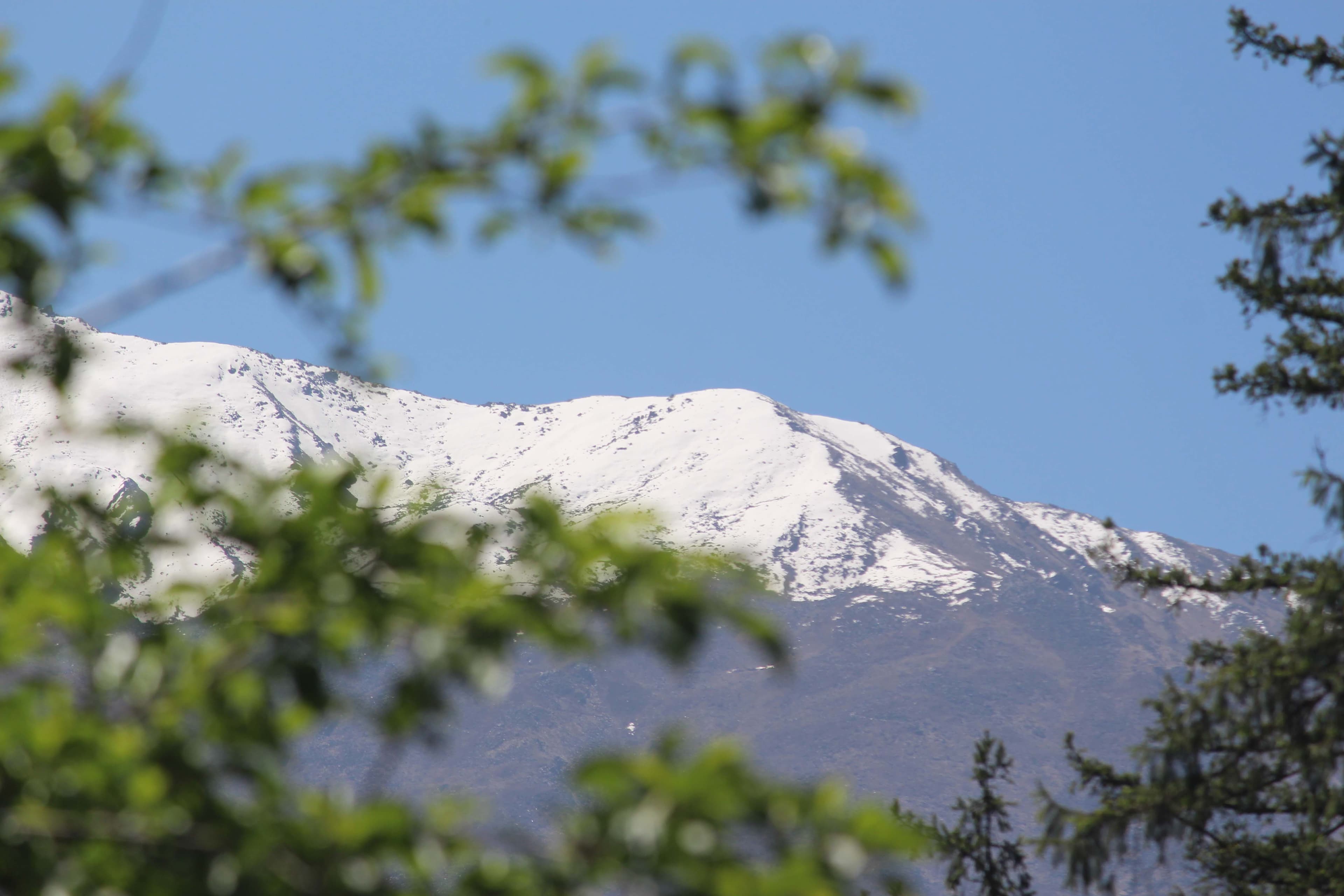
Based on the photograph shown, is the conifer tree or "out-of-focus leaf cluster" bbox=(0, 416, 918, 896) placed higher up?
the conifer tree

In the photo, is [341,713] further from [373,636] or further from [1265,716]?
[1265,716]

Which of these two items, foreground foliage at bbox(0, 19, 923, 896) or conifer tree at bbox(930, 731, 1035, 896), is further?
conifer tree at bbox(930, 731, 1035, 896)

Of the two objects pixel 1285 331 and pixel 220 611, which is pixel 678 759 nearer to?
pixel 220 611

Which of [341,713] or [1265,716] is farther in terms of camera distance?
[1265,716]

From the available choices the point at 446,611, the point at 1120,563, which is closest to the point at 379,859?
the point at 446,611

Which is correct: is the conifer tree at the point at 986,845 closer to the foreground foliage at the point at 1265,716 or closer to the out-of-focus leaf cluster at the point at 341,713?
the foreground foliage at the point at 1265,716

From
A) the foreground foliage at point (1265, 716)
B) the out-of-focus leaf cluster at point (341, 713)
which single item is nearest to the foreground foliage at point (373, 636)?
the out-of-focus leaf cluster at point (341, 713)

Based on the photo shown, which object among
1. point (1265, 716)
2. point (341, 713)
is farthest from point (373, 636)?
point (1265, 716)

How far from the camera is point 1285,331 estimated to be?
15844 mm

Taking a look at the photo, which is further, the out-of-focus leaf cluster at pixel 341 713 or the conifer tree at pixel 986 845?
the conifer tree at pixel 986 845

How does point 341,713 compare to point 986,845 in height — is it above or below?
below

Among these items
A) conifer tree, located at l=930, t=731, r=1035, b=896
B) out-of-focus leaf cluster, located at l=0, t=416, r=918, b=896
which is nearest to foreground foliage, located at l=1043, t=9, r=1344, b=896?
conifer tree, located at l=930, t=731, r=1035, b=896

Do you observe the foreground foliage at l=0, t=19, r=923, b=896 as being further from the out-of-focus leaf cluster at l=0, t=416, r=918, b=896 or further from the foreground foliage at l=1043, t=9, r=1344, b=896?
the foreground foliage at l=1043, t=9, r=1344, b=896

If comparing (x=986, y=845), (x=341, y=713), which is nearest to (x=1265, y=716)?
(x=986, y=845)
